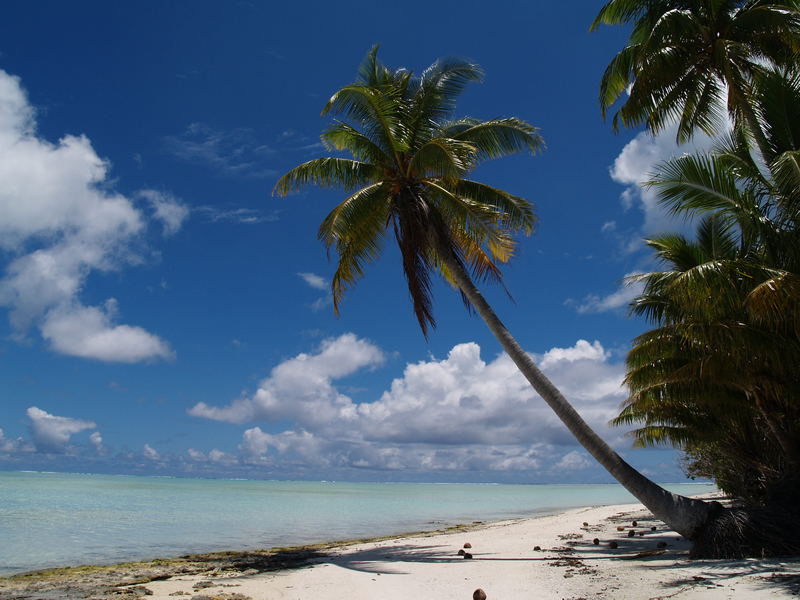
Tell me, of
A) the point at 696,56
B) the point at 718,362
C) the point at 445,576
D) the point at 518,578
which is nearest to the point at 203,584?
the point at 445,576

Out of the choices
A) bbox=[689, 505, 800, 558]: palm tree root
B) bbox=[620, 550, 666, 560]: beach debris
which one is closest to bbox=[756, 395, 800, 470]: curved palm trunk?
bbox=[689, 505, 800, 558]: palm tree root

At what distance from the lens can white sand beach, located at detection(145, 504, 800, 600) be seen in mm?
6773

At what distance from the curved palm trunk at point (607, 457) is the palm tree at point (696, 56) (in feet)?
17.2

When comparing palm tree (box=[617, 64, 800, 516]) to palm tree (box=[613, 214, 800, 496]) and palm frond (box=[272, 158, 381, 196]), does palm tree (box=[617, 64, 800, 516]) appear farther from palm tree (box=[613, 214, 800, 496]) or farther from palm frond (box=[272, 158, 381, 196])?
palm frond (box=[272, 158, 381, 196])

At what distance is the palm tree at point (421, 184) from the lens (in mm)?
11656

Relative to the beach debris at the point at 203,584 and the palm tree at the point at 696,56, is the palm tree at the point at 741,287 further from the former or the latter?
the beach debris at the point at 203,584

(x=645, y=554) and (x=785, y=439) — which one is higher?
(x=785, y=439)

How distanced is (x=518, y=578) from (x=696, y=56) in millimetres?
9947

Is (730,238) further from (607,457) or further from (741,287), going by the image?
(607,457)

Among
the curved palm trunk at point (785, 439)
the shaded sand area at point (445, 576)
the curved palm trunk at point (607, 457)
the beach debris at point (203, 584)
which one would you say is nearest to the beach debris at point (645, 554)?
the shaded sand area at point (445, 576)

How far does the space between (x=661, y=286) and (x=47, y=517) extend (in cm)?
2391

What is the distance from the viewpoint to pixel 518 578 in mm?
8148

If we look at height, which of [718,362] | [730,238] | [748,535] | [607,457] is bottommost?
[748,535]

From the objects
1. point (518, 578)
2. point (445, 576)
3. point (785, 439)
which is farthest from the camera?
point (785, 439)
